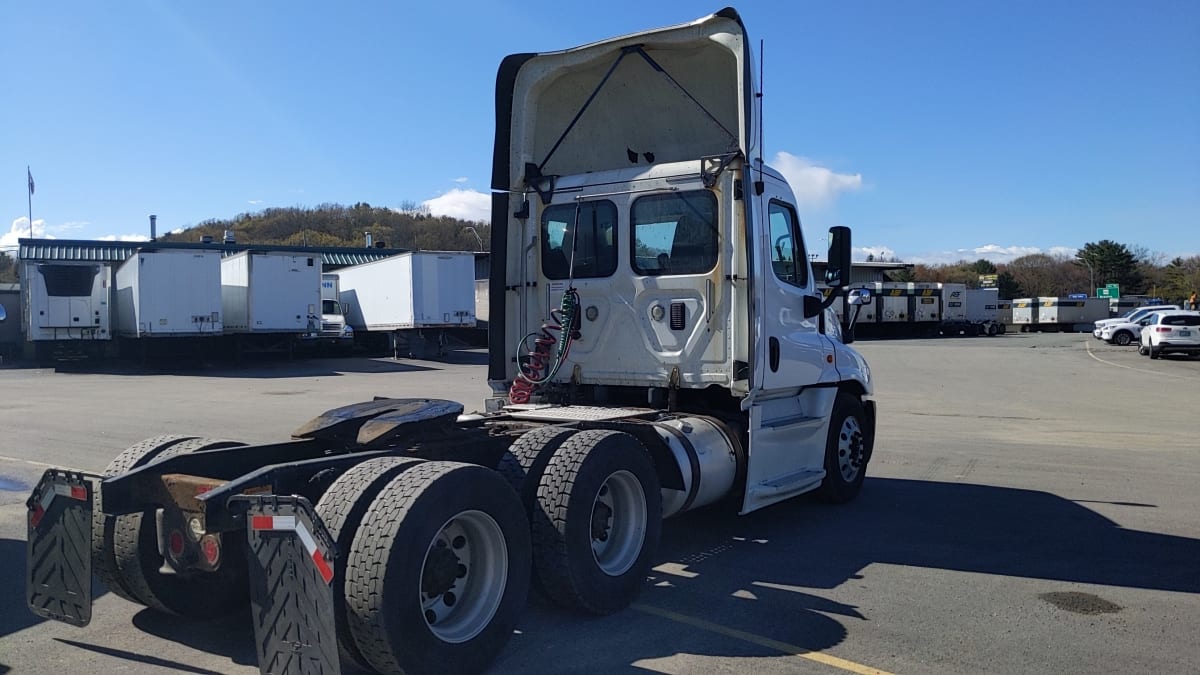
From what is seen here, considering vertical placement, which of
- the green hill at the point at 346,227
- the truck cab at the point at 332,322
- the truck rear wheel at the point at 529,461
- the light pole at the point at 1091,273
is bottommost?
the truck rear wheel at the point at 529,461

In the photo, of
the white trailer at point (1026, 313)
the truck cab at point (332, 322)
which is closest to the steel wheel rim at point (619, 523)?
the truck cab at point (332, 322)

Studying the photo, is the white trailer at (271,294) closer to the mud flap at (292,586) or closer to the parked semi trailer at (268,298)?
the parked semi trailer at (268,298)

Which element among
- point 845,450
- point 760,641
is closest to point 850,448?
point 845,450

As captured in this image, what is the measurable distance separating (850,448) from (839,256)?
197cm

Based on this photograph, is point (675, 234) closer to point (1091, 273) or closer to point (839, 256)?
point (839, 256)

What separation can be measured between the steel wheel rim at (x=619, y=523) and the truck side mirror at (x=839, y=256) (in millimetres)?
3038

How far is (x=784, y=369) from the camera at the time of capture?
7090 mm

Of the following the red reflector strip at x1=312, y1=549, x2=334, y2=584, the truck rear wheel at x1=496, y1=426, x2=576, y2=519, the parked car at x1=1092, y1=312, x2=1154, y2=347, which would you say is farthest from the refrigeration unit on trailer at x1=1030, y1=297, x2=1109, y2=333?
the red reflector strip at x1=312, y1=549, x2=334, y2=584

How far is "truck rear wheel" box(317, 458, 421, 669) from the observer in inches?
153

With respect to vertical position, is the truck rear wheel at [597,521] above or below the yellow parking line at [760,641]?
above

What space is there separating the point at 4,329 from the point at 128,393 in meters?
15.7

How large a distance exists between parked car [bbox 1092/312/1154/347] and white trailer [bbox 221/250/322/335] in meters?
37.4

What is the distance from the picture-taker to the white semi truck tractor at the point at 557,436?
394 centimetres

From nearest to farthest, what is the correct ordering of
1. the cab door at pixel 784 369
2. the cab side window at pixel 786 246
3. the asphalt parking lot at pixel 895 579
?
1. the asphalt parking lot at pixel 895 579
2. the cab door at pixel 784 369
3. the cab side window at pixel 786 246
